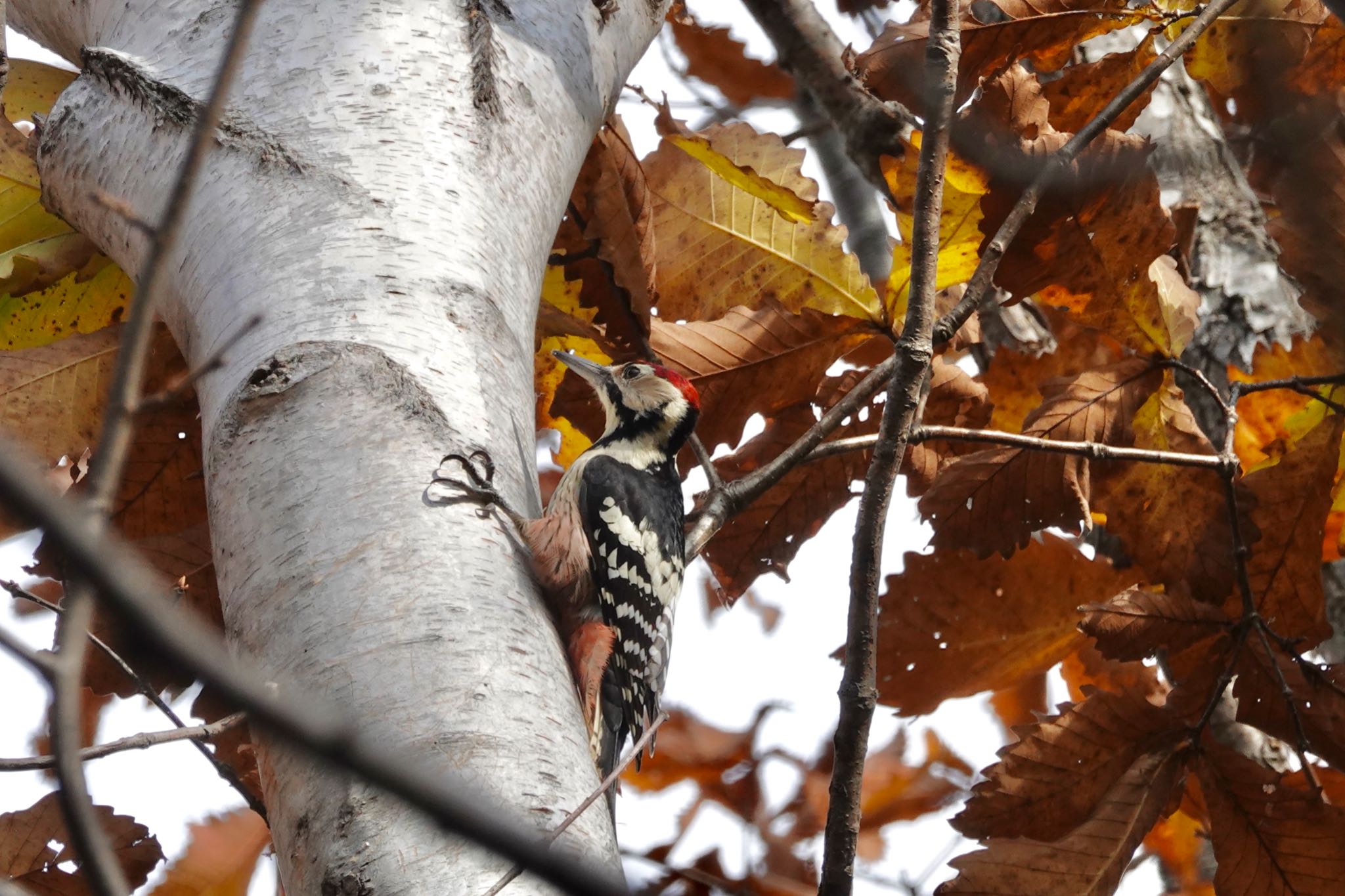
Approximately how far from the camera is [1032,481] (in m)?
2.65

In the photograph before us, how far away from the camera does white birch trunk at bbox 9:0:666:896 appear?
55.6 inches

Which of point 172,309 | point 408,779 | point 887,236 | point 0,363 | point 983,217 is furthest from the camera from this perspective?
point 887,236

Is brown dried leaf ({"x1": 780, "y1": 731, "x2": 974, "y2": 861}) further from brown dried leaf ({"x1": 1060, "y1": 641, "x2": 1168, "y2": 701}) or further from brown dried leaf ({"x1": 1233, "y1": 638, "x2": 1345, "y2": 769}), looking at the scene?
brown dried leaf ({"x1": 1233, "y1": 638, "x2": 1345, "y2": 769})

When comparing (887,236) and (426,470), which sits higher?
(887,236)

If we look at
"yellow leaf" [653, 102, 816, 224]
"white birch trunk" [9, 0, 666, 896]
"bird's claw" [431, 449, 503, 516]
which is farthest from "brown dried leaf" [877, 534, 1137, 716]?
"bird's claw" [431, 449, 503, 516]

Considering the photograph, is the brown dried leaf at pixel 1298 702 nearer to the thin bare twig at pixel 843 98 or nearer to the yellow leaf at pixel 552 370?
the thin bare twig at pixel 843 98

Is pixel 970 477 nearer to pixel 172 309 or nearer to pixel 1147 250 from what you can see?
pixel 1147 250

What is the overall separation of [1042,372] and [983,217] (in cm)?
146

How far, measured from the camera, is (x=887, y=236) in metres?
5.03

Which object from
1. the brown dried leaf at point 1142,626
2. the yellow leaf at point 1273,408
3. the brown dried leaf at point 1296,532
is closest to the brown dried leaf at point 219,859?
the brown dried leaf at point 1142,626

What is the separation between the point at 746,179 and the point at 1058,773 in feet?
4.53

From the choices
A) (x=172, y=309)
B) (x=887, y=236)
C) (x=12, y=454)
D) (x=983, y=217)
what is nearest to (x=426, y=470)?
(x=172, y=309)

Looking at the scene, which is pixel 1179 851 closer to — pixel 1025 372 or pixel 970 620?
pixel 1025 372

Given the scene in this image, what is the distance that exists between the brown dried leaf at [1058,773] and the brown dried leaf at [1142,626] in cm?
12
